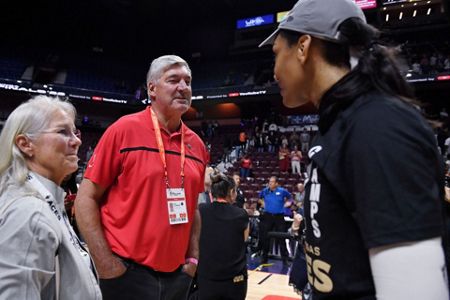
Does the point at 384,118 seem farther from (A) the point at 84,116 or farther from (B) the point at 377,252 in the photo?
(A) the point at 84,116

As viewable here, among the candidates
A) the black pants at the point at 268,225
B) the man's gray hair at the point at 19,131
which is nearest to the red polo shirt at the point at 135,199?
the man's gray hair at the point at 19,131

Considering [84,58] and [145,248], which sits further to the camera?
[84,58]

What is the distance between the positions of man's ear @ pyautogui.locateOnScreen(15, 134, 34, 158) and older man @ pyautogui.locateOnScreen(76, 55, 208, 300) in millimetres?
597

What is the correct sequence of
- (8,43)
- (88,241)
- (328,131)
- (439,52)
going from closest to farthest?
1. (328,131)
2. (88,241)
3. (439,52)
4. (8,43)

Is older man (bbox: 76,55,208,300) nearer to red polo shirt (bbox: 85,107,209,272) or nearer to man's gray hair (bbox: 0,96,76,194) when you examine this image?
red polo shirt (bbox: 85,107,209,272)

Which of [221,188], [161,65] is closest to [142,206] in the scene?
[161,65]

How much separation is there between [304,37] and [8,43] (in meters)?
25.5

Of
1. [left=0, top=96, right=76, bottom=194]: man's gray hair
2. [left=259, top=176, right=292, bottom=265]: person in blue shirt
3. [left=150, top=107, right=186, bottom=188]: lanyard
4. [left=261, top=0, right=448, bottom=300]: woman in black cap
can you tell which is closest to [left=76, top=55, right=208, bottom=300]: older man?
[left=150, top=107, right=186, bottom=188]: lanyard

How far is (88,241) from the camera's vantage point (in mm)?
2033

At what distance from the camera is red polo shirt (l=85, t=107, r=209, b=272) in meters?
2.07

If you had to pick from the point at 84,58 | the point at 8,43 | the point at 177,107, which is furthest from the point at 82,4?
the point at 177,107

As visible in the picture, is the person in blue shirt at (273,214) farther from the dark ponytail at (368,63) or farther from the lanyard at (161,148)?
the dark ponytail at (368,63)

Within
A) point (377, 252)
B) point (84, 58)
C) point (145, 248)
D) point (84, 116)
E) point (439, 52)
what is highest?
point (84, 58)

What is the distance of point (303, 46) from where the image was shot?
104cm
